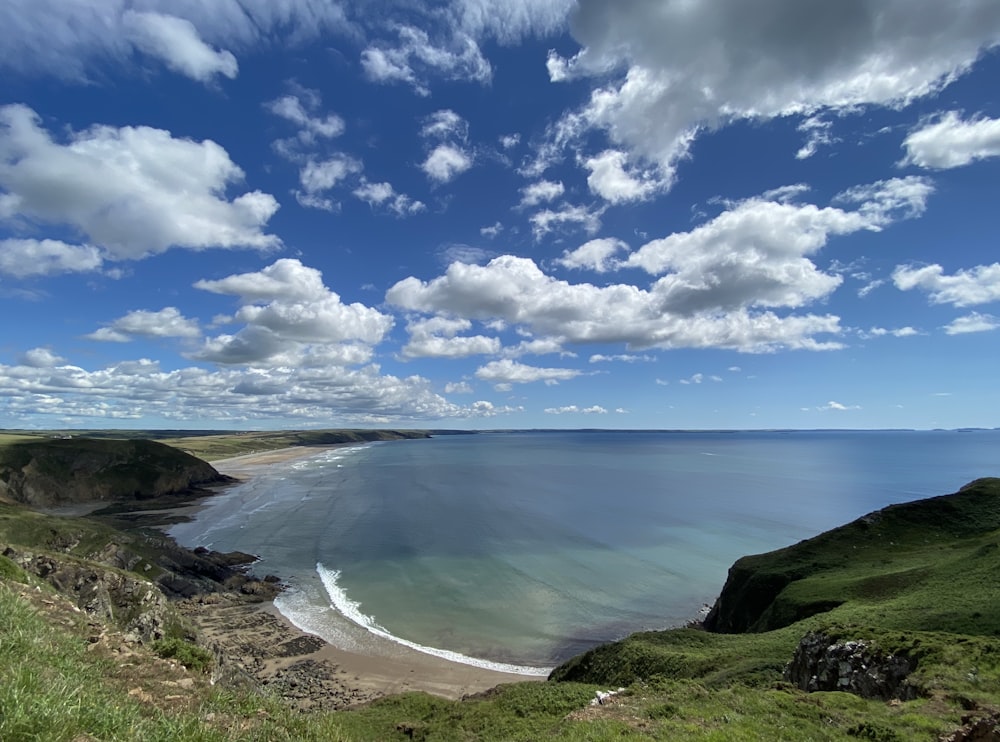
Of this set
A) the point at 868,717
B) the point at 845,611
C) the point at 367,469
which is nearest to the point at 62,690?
the point at 868,717

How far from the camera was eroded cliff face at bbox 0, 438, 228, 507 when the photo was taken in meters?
104

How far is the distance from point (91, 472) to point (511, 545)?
10214 cm

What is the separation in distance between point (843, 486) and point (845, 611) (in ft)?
421

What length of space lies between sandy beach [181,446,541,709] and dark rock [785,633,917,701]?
21227 millimetres

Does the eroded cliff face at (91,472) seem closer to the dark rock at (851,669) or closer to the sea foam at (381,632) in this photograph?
the sea foam at (381,632)

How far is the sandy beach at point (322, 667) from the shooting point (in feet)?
113

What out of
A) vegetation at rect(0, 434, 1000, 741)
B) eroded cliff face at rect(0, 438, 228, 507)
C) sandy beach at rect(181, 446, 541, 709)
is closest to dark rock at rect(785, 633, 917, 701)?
vegetation at rect(0, 434, 1000, 741)

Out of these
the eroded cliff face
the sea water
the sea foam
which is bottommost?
the sea foam

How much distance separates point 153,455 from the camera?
127 meters

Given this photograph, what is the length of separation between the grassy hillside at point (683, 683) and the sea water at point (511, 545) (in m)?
13.6

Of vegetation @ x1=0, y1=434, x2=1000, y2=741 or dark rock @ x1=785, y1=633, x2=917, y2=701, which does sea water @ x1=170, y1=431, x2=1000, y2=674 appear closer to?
vegetation @ x1=0, y1=434, x2=1000, y2=741

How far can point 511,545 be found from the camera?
74.6m

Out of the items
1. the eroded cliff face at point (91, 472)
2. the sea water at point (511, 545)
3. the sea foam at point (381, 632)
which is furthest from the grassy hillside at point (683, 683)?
the eroded cliff face at point (91, 472)

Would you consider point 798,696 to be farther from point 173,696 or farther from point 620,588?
point 620,588
